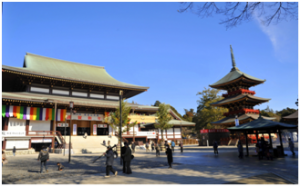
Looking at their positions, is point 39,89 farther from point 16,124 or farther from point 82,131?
point 82,131

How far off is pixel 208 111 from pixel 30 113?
40.4 m

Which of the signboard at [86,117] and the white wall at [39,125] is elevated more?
the signboard at [86,117]

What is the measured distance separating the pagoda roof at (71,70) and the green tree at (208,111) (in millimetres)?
23597

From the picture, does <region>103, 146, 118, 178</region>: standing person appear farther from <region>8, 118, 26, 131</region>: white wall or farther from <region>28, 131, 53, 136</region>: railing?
<region>8, 118, 26, 131</region>: white wall

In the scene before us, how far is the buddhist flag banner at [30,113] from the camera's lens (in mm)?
25358

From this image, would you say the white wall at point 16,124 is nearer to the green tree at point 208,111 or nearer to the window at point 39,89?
the window at point 39,89

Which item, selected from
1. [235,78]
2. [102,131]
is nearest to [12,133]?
[102,131]

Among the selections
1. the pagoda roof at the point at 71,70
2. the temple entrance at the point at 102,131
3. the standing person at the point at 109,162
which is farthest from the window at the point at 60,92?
the standing person at the point at 109,162

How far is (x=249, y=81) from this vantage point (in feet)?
132

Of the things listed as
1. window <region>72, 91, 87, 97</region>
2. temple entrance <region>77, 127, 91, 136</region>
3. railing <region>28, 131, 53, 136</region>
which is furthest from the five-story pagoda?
railing <region>28, 131, 53, 136</region>

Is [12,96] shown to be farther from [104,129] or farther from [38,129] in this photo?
[104,129]

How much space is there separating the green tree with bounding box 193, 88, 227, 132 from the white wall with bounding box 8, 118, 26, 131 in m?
37.6

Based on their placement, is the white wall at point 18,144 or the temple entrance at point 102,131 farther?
the temple entrance at point 102,131

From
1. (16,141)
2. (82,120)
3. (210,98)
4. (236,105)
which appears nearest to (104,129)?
(82,120)
